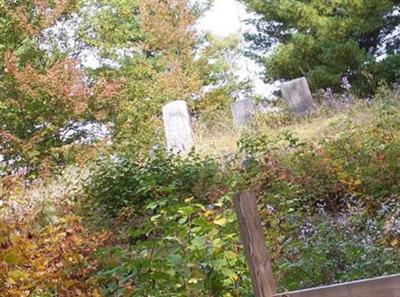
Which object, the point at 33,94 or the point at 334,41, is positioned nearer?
the point at 33,94

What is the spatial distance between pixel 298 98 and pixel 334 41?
3875 mm

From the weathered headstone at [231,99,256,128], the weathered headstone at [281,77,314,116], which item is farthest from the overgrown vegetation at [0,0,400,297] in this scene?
the weathered headstone at [231,99,256,128]

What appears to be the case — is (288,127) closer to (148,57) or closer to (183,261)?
(183,261)

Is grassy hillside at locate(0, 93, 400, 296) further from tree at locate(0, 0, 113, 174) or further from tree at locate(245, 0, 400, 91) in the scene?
tree at locate(245, 0, 400, 91)

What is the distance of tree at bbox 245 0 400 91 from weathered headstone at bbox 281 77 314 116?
113 inches

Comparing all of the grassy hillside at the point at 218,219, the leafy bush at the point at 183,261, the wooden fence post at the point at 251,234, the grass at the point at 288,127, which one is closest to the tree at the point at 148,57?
the grass at the point at 288,127

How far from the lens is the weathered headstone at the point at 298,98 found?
10648 millimetres

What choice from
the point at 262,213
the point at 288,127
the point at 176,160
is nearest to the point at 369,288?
the point at 262,213

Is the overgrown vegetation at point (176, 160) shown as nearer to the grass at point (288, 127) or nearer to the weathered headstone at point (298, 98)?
the grass at point (288, 127)

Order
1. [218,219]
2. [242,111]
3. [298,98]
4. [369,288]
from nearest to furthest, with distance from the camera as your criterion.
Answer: [369,288]
[218,219]
[298,98]
[242,111]

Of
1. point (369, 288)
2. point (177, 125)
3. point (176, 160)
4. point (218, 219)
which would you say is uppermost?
point (177, 125)

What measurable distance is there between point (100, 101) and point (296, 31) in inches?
258

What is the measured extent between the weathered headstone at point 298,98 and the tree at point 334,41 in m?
2.87

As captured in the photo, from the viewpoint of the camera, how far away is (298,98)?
10781mm
